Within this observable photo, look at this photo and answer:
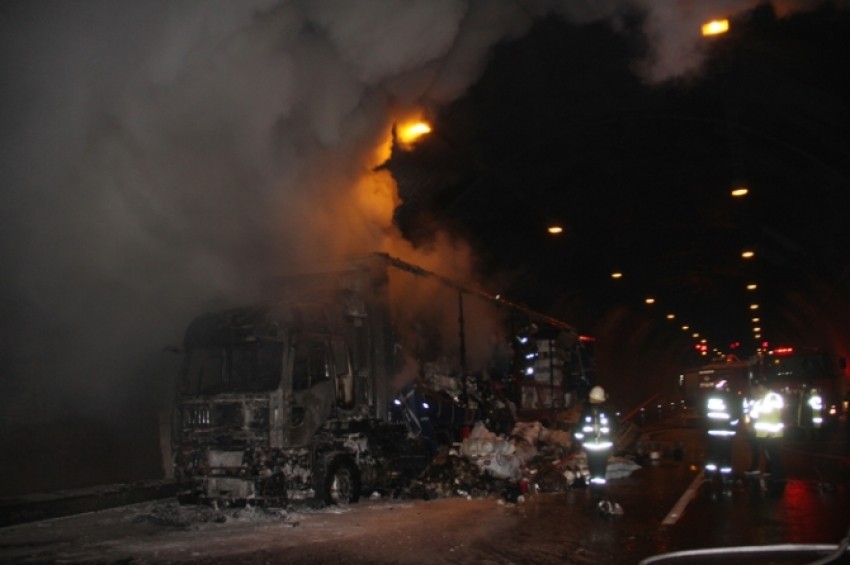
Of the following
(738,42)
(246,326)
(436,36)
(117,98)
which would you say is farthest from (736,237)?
(117,98)

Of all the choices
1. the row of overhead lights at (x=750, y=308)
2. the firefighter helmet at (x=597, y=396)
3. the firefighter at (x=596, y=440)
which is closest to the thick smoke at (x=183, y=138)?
the firefighter helmet at (x=597, y=396)

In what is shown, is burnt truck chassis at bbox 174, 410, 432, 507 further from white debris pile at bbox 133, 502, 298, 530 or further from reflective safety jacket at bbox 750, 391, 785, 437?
reflective safety jacket at bbox 750, 391, 785, 437

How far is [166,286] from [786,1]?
8703 mm

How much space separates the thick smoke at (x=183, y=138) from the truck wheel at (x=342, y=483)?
9.36 ft

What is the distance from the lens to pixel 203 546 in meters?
7.76

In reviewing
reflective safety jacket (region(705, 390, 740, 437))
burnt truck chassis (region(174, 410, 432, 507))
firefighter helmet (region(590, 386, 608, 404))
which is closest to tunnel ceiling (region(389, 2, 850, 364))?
reflective safety jacket (region(705, 390, 740, 437))

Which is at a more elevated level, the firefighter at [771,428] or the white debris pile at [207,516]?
the firefighter at [771,428]

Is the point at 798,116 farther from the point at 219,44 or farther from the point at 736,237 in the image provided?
the point at 736,237

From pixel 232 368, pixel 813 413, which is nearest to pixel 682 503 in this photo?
pixel 232 368

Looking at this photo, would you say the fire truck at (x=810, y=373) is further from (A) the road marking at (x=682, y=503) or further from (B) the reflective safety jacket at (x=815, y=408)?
(A) the road marking at (x=682, y=503)

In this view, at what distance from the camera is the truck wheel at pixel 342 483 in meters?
9.95

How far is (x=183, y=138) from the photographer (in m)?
9.52

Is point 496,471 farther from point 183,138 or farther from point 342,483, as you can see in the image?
point 183,138

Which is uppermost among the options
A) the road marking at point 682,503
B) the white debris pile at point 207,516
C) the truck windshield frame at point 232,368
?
the truck windshield frame at point 232,368
